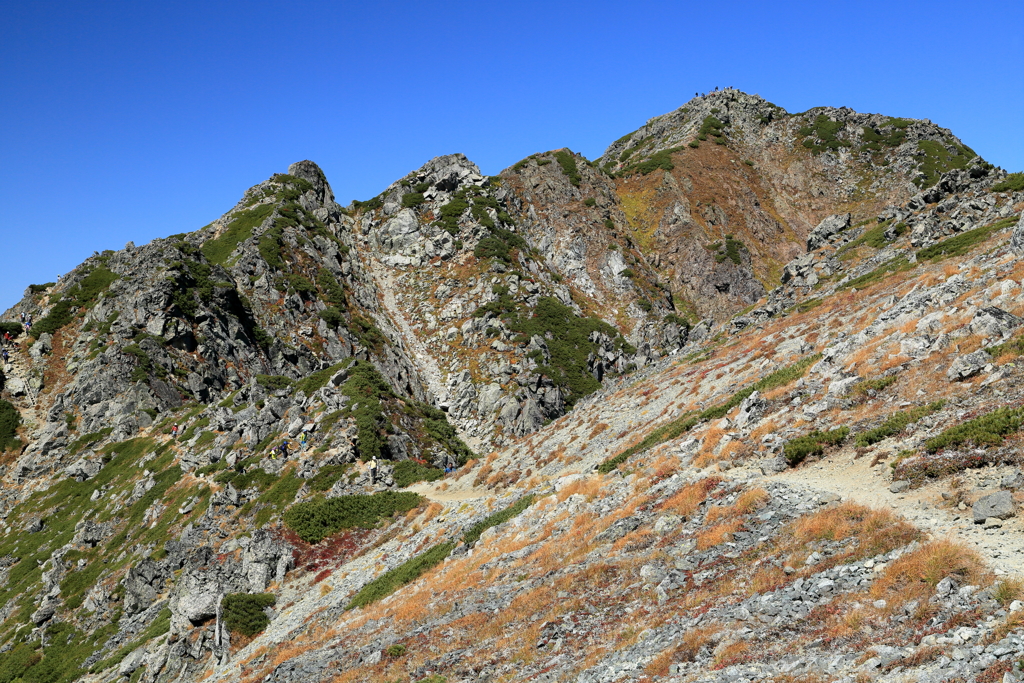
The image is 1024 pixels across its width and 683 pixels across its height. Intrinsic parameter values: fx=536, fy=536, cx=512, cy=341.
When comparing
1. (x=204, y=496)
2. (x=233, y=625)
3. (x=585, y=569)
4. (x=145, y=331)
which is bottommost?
(x=585, y=569)

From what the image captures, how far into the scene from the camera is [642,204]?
11006 cm

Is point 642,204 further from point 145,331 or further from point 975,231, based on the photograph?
point 145,331

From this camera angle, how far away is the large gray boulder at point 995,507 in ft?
37.1

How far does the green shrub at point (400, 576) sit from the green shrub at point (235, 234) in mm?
66642

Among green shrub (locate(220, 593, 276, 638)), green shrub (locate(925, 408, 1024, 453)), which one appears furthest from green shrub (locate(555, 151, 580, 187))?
green shrub (locate(925, 408, 1024, 453))

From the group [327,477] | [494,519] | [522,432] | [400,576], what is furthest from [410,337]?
[400,576]

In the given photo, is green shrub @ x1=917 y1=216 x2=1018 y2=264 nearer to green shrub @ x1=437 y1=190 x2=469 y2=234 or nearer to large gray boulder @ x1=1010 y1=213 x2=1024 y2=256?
large gray boulder @ x1=1010 y1=213 x2=1024 y2=256

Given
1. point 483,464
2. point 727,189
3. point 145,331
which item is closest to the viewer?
point 483,464

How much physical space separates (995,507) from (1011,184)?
50982 mm

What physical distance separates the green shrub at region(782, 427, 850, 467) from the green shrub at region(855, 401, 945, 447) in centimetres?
68

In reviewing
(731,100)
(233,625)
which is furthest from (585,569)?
(731,100)

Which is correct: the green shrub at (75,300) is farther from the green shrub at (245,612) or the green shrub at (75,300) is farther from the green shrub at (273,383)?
the green shrub at (245,612)

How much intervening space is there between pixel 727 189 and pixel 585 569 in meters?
107

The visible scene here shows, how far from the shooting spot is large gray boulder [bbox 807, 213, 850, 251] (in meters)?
64.8
